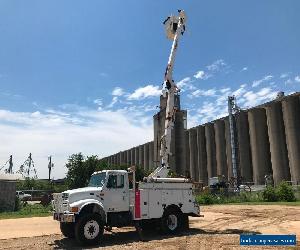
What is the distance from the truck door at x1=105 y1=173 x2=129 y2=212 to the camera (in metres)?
15.0

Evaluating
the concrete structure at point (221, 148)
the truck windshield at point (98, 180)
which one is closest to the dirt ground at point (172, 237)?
the truck windshield at point (98, 180)

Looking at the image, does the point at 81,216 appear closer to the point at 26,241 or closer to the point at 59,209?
the point at 59,209

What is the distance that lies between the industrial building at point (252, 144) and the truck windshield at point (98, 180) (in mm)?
23804

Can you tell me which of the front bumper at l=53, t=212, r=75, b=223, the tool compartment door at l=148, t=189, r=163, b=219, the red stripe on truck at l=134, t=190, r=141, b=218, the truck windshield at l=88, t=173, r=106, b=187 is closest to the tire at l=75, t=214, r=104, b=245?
the front bumper at l=53, t=212, r=75, b=223

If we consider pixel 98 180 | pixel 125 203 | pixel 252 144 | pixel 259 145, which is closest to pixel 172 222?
pixel 125 203

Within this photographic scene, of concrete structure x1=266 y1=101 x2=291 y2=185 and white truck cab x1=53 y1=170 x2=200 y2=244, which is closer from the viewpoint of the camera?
white truck cab x1=53 y1=170 x2=200 y2=244

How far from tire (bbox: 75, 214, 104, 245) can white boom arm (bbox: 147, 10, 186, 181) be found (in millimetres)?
3236

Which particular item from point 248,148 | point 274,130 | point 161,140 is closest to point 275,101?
point 274,130

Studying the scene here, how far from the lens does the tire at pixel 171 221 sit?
53.2ft

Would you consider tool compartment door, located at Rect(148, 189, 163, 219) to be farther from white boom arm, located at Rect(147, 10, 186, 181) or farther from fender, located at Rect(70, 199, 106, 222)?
fender, located at Rect(70, 199, 106, 222)

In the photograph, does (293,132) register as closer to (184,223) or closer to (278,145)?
(278,145)

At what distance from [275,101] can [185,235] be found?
46.0 metres

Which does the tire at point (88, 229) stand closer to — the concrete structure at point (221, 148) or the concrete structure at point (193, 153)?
the concrete structure at point (221, 148)

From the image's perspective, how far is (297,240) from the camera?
44.1ft
